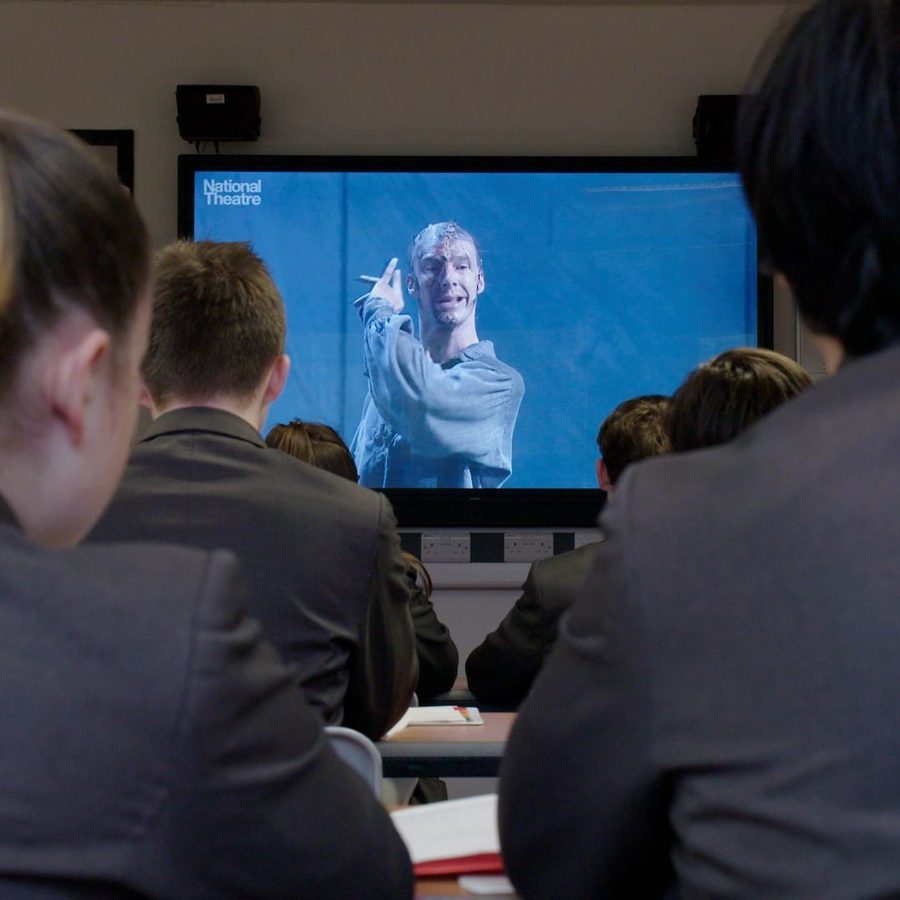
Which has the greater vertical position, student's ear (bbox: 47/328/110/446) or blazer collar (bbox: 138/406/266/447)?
student's ear (bbox: 47/328/110/446)

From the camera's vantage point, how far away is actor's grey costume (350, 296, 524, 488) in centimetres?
477

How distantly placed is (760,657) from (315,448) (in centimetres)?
242

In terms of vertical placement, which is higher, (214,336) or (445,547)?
(214,336)

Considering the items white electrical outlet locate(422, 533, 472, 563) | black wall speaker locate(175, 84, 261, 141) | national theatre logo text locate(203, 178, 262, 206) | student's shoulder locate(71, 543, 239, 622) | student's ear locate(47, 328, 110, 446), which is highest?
black wall speaker locate(175, 84, 261, 141)

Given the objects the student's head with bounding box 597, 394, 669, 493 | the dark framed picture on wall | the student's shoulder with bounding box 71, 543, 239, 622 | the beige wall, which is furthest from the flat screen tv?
the student's shoulder with bounding box 71, 543, 239, 622

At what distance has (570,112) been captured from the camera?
15.9 feet

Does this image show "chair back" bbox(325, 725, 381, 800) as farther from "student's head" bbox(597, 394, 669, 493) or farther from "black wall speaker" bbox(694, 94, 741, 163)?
"black wall speaker" bbox(694, 94, 741, 163)

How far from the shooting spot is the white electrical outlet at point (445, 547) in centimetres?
477

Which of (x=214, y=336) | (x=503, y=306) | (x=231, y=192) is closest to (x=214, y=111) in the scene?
(x=231, y=192)

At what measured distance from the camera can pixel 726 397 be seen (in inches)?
83.7

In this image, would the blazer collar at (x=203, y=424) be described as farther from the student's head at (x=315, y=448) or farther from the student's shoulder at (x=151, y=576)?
the student's shoulder at (x=151, y=576)

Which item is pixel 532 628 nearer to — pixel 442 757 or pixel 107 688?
pixel 442 757

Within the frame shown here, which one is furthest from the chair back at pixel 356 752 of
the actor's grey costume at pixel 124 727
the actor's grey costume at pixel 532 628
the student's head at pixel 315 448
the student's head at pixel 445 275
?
the student's head at pixel 445 275

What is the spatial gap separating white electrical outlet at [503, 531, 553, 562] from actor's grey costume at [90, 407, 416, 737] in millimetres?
2672
